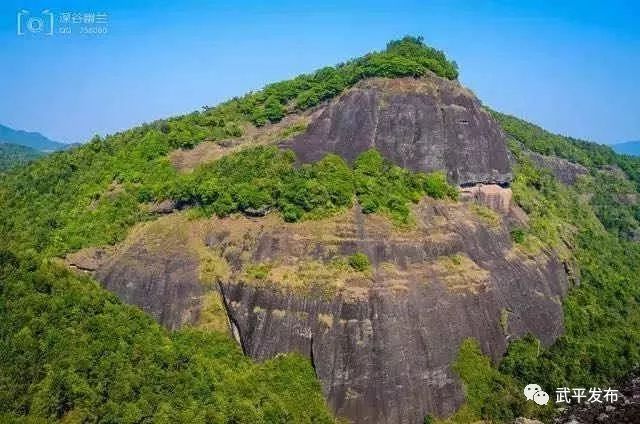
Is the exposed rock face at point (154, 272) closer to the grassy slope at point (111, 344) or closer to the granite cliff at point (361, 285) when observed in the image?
the granite cliff at point (361, 285)

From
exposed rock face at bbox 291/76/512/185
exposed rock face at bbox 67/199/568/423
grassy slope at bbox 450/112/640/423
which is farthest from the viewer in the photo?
exposed rock face at bbox 291/76/512/185

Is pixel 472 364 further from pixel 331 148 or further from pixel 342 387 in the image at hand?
pixel 331 148

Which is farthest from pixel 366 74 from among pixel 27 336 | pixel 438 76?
pixel 27 336

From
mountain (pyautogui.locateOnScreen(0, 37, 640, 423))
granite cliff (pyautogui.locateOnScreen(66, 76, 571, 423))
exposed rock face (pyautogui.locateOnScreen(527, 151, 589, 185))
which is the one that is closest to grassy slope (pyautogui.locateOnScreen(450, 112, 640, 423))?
mountain (pyautogui.locateOnScreen(0, 37, 640, 423))

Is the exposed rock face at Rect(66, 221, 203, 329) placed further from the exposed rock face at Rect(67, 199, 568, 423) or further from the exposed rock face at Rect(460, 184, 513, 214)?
the exposed rock face at Rect(460, 184, 513, 214)

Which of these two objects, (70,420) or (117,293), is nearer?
(70,420)

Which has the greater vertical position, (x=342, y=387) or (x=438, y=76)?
(x=438, y=76)

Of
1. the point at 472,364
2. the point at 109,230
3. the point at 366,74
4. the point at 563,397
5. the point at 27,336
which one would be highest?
the point at 366,74
